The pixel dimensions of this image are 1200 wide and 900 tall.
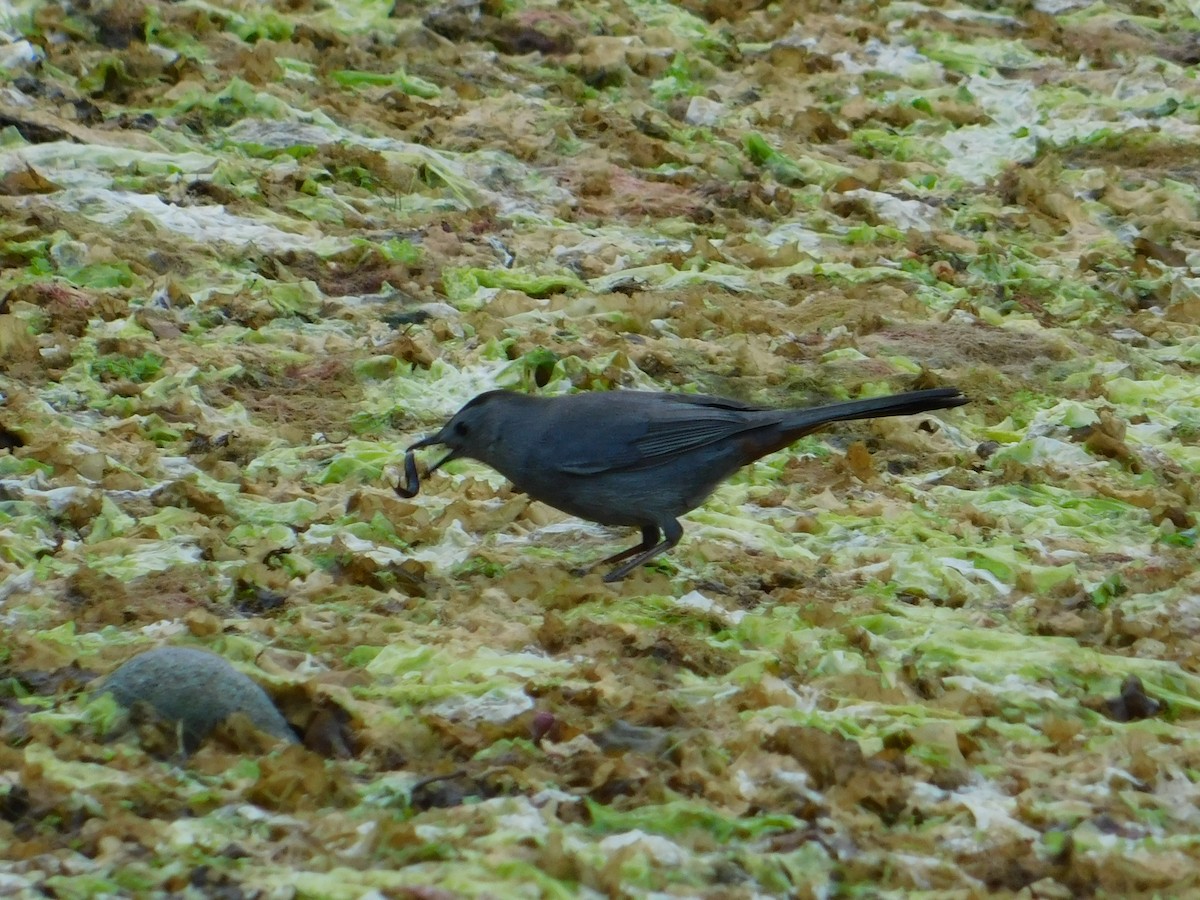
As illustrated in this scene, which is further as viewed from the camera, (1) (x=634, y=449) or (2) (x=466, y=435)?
(2) (x=466, y=435)

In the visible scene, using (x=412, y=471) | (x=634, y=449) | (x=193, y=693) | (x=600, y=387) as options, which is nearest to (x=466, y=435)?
(x=412, y=471)

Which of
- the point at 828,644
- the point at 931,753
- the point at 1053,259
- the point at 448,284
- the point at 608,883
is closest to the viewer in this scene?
the point at 608,883

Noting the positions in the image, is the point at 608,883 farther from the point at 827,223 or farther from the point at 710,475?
the point at 827,223

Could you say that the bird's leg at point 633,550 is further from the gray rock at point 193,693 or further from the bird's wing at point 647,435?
the gray rock at point 193,693

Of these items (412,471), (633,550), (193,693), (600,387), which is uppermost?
(193,693)

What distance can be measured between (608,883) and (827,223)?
256 inches

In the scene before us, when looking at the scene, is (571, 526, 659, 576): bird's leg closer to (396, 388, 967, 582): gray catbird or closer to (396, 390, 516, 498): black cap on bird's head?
(396, 388, 967, 582): gray catbird

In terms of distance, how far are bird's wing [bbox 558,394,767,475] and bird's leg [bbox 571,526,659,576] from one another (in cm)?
26

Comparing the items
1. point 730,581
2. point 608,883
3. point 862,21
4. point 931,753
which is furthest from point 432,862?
point 862,21

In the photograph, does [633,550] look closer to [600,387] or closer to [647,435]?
[647,435]

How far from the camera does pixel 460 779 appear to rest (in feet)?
13.4

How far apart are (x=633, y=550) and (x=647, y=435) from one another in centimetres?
38

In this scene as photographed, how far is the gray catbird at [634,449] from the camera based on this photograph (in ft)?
19.4

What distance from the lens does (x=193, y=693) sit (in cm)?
428
